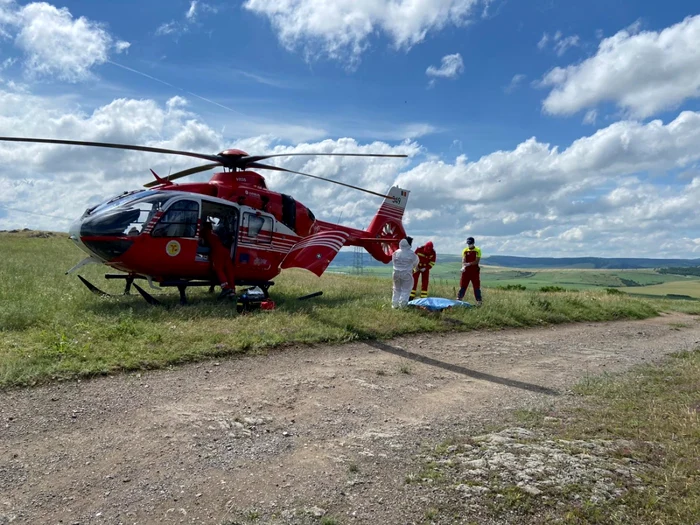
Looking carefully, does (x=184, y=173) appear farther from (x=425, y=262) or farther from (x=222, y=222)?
(x=425, y=262)

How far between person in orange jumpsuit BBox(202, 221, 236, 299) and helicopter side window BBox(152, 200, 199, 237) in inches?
17.9

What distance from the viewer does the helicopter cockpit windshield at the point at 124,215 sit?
35.5 ft

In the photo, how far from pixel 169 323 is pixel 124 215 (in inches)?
128

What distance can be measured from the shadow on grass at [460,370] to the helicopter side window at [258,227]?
5066 millimetres

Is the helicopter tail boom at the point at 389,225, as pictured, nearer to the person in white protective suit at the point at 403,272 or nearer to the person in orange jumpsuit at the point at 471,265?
the person in orange jumpsuit at the point at 471,265

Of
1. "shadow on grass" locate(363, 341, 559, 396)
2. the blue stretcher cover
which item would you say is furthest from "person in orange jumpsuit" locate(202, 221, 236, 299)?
the blue stretcher cover

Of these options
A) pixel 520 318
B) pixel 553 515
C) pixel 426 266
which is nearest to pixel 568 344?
pixel 520 318

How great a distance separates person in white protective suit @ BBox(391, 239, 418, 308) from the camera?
1264 cm

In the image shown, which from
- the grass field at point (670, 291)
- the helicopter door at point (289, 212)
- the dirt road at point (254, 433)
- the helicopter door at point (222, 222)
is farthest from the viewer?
the grass field at point (670, 291)

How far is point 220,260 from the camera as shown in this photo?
496 inches

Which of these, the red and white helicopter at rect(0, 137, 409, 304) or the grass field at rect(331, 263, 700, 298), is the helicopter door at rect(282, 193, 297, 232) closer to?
the red and white helicopter at rect(0, 137, 409, 304)

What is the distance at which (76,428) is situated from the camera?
4930 mm

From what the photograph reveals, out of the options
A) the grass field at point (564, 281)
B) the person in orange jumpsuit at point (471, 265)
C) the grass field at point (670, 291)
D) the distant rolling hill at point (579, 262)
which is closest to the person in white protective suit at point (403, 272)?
the person in orange jumpsuit at point (471, 265)

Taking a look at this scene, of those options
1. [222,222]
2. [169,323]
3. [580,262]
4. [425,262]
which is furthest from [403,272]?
[580,262]
